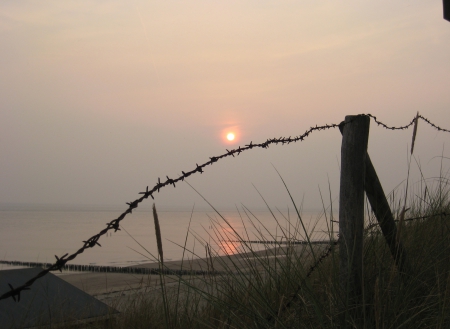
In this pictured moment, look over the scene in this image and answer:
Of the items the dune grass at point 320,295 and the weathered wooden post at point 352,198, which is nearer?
the dune grass at point 320,295

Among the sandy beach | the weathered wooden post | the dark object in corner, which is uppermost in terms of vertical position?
the dark object in corner

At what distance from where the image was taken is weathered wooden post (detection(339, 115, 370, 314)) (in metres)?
2.27

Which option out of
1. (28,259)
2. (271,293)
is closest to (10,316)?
(271,293)

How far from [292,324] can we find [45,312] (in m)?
2.09

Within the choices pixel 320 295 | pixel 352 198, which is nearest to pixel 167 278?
pixel 320 295

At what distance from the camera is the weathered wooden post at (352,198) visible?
2.27 m

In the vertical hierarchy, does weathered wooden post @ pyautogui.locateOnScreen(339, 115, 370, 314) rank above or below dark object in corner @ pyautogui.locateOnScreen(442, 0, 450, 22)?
below

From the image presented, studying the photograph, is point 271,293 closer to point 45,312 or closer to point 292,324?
point 292,324

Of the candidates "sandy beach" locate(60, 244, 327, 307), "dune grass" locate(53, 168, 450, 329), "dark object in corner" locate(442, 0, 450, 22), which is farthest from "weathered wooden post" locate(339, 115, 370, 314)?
"dark object in corner" locate(442, 0, 450, 22)

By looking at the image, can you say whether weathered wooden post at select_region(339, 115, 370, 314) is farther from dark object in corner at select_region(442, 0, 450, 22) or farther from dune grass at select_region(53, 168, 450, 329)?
dark object in corner at select_region(442, 0, 450, 22)

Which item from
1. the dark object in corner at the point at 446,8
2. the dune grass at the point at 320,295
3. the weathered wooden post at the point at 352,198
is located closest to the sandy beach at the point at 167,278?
the dune grass at the point at 320,295

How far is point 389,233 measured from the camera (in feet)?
8.85

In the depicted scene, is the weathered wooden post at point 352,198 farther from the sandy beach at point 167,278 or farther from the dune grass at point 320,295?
the sandy beach at point 167,278

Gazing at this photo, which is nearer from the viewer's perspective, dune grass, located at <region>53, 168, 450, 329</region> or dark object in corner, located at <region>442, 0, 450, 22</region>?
dune grass, located at <region>53, 168, 450, 329</region>
